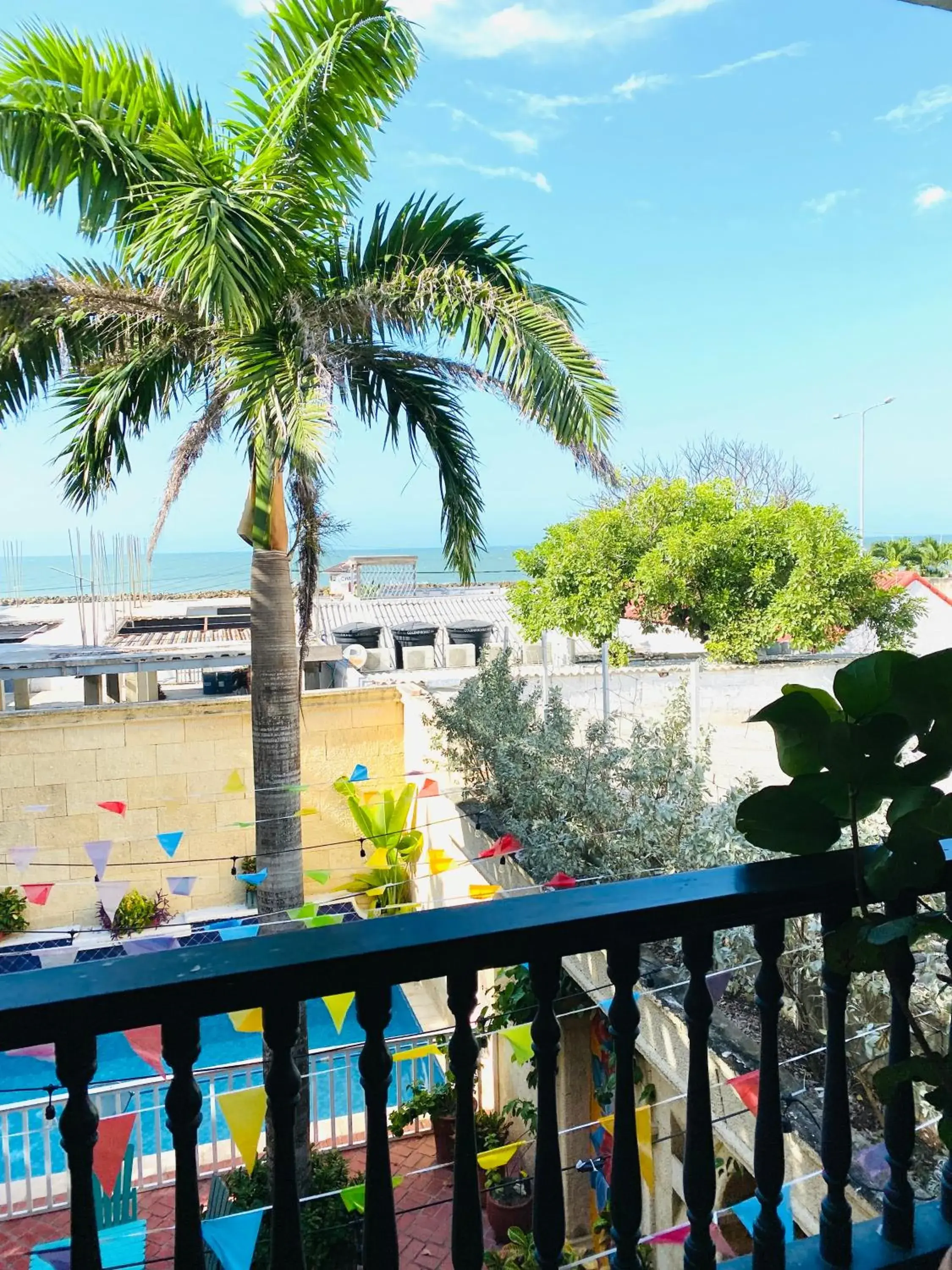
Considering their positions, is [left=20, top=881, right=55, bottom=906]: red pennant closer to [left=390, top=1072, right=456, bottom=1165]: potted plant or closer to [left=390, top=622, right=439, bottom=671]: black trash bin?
[left=390, top=1072, right=456, bottom=1165]: potted plant

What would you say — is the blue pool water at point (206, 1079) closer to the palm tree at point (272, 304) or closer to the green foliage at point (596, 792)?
the palm tree at point (272, 304)

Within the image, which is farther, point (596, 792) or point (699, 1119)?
point (596, 792)

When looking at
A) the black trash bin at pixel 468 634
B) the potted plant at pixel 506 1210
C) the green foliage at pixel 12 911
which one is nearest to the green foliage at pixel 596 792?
the potted plant at pixel 506 1210

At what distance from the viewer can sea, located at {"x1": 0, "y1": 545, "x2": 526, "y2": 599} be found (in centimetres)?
545

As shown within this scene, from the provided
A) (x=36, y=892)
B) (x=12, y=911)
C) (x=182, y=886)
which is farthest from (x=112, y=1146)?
(x=12, y=911)

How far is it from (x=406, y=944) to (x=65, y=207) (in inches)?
176

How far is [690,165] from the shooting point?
1248cm

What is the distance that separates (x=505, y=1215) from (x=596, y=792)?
6.77 feet

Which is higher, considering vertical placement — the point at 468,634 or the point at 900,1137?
the point at 468,634

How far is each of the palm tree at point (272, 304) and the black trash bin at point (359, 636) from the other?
5626 mm

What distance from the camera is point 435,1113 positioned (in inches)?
175

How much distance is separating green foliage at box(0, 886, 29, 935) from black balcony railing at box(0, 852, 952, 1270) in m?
7.44

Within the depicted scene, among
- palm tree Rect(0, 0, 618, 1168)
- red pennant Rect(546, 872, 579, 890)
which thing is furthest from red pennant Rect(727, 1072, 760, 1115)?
palm tree Rect(0, 0, 618, 1168)

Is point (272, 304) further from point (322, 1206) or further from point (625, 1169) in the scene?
point (322, 1206)
